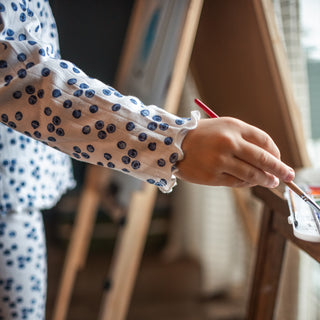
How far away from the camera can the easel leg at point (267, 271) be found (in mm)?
755

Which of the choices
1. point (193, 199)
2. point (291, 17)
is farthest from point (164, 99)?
point (193, 199)

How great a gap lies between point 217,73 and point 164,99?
0.20 metres

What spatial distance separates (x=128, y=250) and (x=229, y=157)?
0.62m

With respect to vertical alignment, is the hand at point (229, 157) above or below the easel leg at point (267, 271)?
above

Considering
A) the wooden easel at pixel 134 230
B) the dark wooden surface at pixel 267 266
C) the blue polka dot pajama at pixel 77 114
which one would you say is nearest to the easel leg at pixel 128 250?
the wooden easel at pixel 134 230

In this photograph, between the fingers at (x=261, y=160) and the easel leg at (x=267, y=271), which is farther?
the easel leg at (x=267, y=271)

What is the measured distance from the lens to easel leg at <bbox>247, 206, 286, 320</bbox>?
0.75 meters

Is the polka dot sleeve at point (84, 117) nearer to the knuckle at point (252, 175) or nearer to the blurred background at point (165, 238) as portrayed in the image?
the knuckle at point (252, 175)

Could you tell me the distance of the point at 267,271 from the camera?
2.52 feet

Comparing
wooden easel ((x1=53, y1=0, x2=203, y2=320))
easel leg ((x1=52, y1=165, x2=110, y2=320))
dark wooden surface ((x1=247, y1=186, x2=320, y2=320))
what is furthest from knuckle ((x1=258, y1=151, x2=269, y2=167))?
easel leg ((x1=52, y1=165, x2=110, y2=320))

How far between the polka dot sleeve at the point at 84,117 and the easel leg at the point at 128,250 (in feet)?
1.62

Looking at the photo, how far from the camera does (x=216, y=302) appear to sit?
1816 mm

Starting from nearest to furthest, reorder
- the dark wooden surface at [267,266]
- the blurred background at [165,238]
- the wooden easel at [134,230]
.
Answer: the dark wooden surface at [267,266] → the wooden easel at [134,230] → the blurred background at [165,238]

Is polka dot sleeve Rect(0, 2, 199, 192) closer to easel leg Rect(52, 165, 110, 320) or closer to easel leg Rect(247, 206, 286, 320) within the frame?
easel leg Rect(247, 206, 286, 320)
